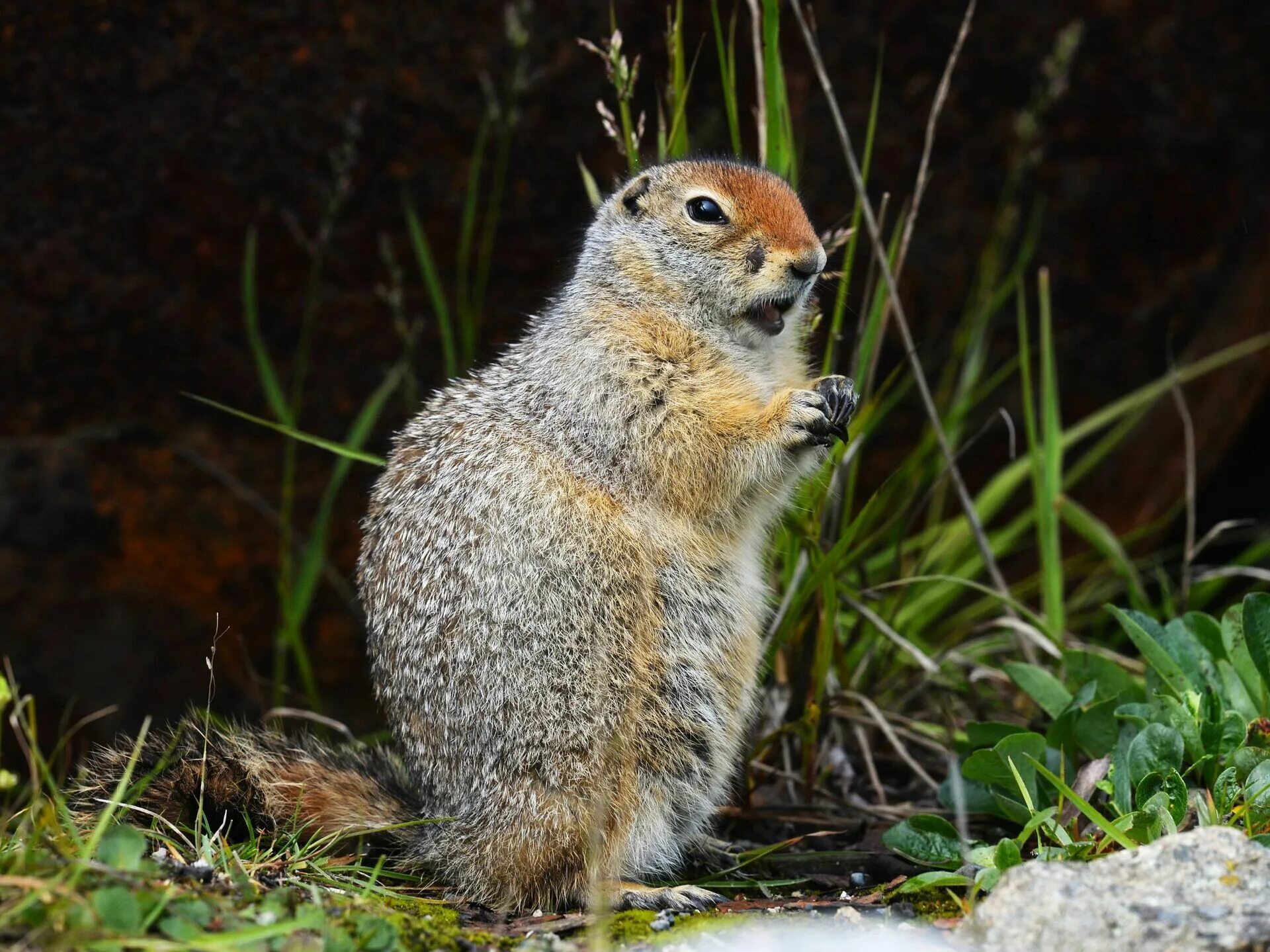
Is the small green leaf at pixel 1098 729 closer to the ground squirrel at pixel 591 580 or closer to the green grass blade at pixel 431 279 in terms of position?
the ground squirrel at pixel 591 580

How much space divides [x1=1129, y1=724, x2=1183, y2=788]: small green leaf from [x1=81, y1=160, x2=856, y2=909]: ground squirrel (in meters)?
1.08

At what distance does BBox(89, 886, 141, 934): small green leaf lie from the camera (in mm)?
2498

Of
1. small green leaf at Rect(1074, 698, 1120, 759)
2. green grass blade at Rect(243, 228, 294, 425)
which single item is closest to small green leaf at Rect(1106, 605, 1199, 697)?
small green leaf at Rect(1074, 698, 1120, 759)

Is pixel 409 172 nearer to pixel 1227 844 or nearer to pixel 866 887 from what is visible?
pixel 866 887

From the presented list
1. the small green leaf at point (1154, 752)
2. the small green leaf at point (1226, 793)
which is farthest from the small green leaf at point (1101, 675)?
the small green leaf at point (1226, 793)

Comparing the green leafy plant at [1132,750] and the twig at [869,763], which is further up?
the green leafy plant at [1132,750]

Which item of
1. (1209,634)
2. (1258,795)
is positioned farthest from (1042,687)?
(1258,795)

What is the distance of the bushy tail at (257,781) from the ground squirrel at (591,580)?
1cm

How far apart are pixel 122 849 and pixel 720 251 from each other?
2.39 meters

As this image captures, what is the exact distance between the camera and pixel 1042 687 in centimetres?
401

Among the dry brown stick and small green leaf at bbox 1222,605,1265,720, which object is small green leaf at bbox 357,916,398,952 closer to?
the dry brown stick

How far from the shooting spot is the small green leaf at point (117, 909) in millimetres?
2498

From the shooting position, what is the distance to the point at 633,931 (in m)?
3.23

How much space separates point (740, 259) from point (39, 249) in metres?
3.04
